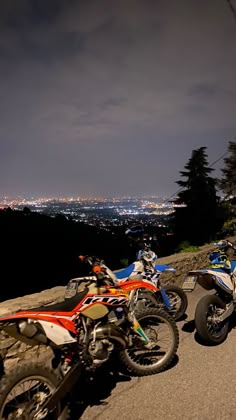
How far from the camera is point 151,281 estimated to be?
4.91m

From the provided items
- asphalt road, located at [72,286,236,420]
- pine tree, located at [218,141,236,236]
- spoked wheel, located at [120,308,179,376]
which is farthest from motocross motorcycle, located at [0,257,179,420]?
pine tree, located at [218,141,236,236]

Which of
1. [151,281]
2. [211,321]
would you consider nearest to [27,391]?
[151,281]

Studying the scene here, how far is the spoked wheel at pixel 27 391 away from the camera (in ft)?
8.13

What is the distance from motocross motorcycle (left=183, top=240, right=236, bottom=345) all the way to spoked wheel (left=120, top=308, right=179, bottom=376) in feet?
2.02

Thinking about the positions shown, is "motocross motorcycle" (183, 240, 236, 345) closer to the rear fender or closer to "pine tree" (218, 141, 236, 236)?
the rear fender

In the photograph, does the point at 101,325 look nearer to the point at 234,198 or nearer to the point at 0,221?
the point at 0,221

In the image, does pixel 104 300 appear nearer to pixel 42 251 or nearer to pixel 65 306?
pixel 65 306

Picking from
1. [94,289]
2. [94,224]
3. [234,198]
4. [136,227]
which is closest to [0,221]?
[94,224]

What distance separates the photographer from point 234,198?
2439 centimetres

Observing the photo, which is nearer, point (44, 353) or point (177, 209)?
point (44, 353)

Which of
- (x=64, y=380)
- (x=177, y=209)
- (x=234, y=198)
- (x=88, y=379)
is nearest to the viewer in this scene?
(x=64, y=380)

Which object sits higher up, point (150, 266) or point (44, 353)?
point (150, 266)

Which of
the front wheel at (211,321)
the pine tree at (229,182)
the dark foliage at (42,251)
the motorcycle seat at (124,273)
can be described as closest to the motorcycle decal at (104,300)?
the motorcycle seat at (124,273)

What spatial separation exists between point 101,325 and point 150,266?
73.9 inches
